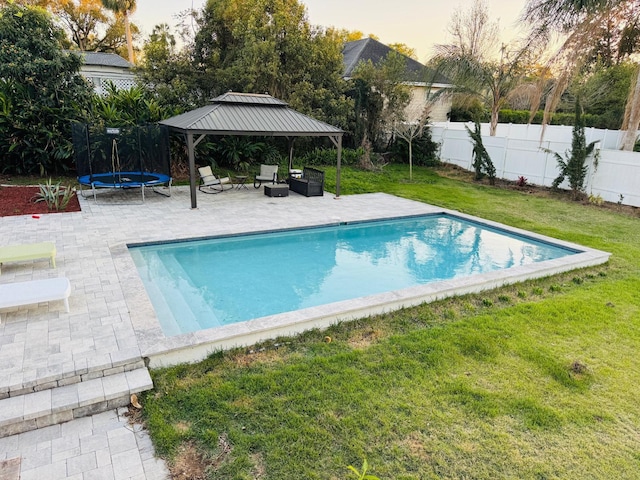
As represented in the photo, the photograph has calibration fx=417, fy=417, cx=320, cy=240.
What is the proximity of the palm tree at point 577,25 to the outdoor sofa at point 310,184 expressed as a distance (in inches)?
316

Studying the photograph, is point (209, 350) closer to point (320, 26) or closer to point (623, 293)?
point (623, 293)

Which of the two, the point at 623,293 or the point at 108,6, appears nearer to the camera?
the point at 623,293

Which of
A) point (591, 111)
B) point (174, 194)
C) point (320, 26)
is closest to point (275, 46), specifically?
point (320, 26)

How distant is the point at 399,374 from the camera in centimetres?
422

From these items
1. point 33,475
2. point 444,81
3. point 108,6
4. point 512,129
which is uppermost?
point 108,6

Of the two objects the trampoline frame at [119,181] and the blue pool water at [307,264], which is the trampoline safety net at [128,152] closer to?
the trampoline frame at [119,181]

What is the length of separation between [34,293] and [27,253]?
1656 millimetres

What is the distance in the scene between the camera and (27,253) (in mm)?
6043

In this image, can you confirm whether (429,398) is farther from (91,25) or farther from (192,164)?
(91,25)

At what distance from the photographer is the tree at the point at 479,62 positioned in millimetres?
18094

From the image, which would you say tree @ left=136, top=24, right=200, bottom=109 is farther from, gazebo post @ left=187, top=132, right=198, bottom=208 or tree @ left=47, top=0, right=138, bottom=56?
tree @ left=47, top=0, right=138, bottom=56

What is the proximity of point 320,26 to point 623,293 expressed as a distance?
48.3 ft

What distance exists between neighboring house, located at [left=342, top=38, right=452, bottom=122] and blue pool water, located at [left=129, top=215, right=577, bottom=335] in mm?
11255

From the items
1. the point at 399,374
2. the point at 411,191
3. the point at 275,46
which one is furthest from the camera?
the point at 275,46
